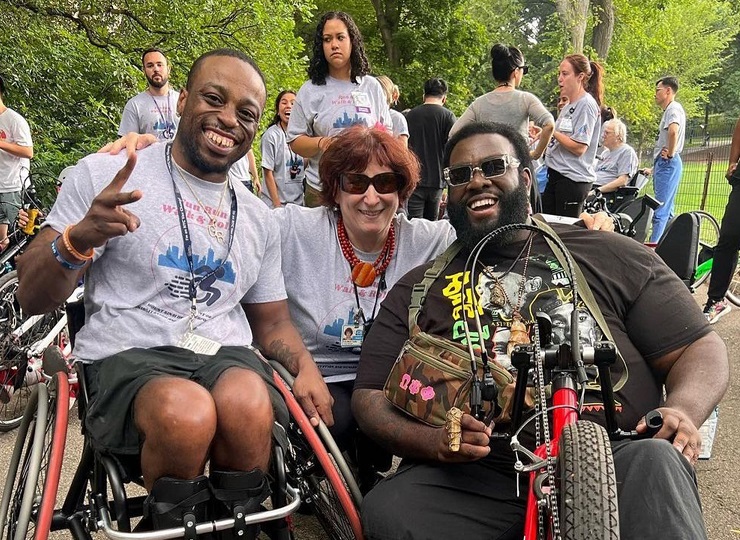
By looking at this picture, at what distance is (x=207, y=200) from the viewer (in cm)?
225

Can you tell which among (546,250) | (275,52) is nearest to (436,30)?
(275,52)

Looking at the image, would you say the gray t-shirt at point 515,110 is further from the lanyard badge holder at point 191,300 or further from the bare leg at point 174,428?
the bare leg at point 174,428

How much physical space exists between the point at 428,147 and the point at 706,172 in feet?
19.5

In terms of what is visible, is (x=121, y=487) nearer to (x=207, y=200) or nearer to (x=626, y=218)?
(x=207, y=200)

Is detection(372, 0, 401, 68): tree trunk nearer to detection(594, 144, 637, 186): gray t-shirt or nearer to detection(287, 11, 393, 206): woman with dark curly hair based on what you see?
detection(594, 144, 637, 186): gray t-shirt

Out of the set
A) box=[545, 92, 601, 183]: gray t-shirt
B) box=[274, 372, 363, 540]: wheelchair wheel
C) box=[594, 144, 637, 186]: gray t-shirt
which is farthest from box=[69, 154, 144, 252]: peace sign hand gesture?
box=[594, 144, 637, 186]: gray t-shirt

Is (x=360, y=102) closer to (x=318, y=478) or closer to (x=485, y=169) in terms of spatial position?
(x=485, y=169)

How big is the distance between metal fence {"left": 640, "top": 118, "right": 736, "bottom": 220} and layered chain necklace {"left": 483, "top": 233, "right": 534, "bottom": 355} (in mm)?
8039

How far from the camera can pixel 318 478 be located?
2.40m

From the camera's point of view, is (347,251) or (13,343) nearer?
(347,251)

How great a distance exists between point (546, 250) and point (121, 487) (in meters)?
1.54

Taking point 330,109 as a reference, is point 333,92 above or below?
above

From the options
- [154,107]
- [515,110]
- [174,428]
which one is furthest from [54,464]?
[154,107]

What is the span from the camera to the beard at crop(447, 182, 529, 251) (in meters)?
2.52
